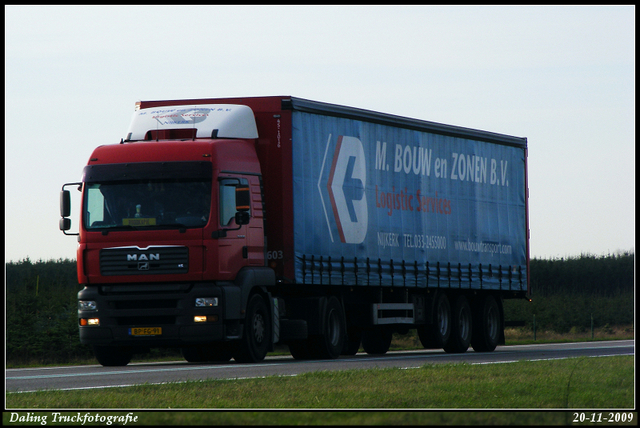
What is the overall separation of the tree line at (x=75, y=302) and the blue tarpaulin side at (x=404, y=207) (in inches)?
275

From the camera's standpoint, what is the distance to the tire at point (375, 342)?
24734mm

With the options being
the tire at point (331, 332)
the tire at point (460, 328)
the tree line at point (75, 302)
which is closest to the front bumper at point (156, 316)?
the tire at point (331, 332)

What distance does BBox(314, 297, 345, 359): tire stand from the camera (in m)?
19.8

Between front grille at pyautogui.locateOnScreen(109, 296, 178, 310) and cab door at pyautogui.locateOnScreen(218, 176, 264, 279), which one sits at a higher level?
cab door at pyautogui.locateOnScreen(218, 176, 264, 279)

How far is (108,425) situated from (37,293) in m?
28.0

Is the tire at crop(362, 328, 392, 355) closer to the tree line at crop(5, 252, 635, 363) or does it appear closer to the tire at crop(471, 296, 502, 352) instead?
the tire at crop(471, 296, 502, 352)

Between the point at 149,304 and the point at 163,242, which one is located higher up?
the point at 163,242

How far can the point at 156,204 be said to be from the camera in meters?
17.1

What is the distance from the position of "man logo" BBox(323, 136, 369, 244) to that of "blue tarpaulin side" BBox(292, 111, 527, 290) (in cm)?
2

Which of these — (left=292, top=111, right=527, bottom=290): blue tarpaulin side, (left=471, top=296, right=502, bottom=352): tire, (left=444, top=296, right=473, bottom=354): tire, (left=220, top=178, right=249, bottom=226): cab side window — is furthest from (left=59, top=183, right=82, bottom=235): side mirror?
(left=471, top=296, right=502, bottom=352): tire

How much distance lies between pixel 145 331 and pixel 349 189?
5023 mm

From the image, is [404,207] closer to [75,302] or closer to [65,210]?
[65,210]

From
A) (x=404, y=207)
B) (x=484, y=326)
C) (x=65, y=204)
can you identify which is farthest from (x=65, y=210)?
(x=484, y=326)

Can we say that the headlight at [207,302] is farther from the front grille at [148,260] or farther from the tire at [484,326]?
the tire at [484,326]
